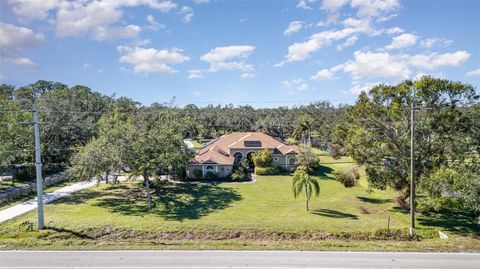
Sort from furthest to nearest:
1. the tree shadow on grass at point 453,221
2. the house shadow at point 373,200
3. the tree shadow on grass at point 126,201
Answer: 1. the house shadow at point 373,200
2. the tree shadow on grass at point 126,201
3. the tree shadow on grass at point 453,221

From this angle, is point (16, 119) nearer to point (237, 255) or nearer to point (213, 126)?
point (237, 255)

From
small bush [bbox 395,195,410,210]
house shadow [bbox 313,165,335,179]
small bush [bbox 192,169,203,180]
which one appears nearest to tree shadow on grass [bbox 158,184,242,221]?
small bush [bbox 192,169,203,180]

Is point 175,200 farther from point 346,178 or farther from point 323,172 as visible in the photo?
point 323,172

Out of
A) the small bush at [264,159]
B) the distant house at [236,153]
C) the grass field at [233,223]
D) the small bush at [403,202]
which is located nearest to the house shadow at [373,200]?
the grass field at [233,223]

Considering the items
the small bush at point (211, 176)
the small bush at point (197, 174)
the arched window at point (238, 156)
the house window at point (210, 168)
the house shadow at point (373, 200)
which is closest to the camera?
the house shadow at point (373, 200)

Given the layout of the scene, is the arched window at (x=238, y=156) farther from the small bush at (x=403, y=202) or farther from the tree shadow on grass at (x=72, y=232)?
the tree shadow on grass at (x=72, y=232)

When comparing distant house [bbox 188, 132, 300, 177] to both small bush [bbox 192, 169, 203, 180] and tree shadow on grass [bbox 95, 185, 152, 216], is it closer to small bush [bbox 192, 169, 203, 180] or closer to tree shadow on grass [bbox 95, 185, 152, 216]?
small bush [bbox 192, 169, 203, 180]

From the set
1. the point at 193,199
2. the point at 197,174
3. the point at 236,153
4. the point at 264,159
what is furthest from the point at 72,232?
the point at 236,153
